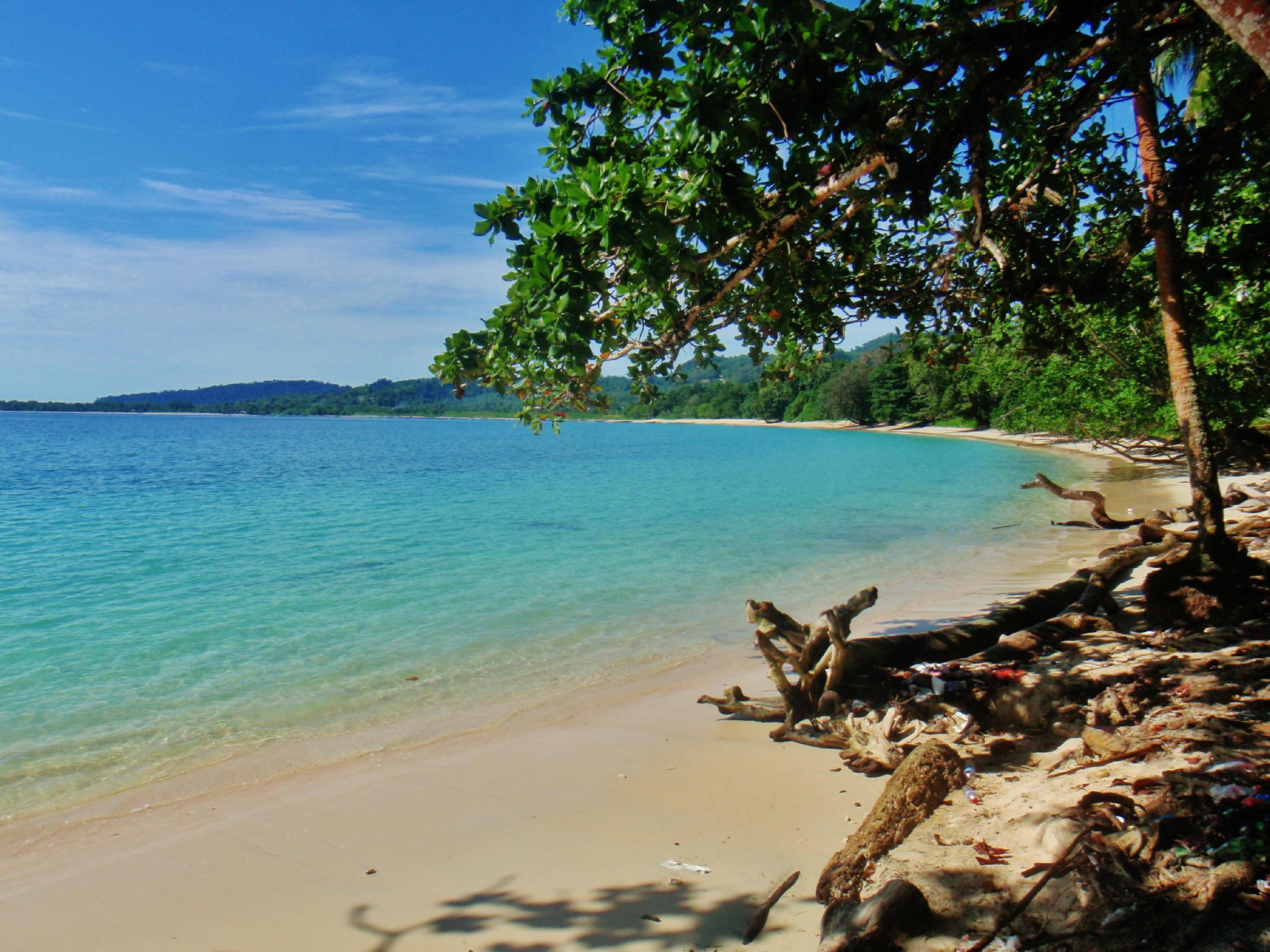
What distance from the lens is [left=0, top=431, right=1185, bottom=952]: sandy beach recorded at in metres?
3.83

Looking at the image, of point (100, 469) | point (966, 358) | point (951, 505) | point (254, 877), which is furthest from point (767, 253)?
point (100, 469)

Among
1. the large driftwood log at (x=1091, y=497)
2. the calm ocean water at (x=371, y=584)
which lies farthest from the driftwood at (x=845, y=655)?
the large driftwood log at (x=1091, y=497)

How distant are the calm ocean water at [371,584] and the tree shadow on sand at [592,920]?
3.79m

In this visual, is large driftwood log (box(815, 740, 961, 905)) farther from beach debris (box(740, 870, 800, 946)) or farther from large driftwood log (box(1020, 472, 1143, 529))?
large driftwood log (box(1020, 472, 1143, 529))

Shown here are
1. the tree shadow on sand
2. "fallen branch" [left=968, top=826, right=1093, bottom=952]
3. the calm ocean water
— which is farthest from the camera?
the calm ocean water

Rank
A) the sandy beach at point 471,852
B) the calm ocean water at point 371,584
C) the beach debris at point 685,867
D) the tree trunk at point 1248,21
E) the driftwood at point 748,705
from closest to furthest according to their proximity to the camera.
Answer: the tree trunk at point 1248,21, the sandy beach at point 471,852, the beach debris at point 685,867, the driftwood at point 748,705, the calm ocean water at point 371,584

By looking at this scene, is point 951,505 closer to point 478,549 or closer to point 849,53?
point 478,549

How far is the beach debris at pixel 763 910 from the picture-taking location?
345cm

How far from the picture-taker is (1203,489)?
21.1 ft

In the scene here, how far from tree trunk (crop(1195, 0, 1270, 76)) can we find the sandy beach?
3745 millimetres

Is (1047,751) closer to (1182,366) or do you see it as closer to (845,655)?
(845,655)

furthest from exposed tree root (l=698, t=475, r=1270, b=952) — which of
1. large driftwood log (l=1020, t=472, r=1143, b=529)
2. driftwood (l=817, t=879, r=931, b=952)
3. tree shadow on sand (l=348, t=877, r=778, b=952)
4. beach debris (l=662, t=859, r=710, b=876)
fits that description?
large driftwood log (l=1020, t=472, r=1143, b=529)

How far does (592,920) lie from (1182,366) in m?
6.33

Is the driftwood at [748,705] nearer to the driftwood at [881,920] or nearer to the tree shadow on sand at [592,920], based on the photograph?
the tree shadow on sand at [592,920]
